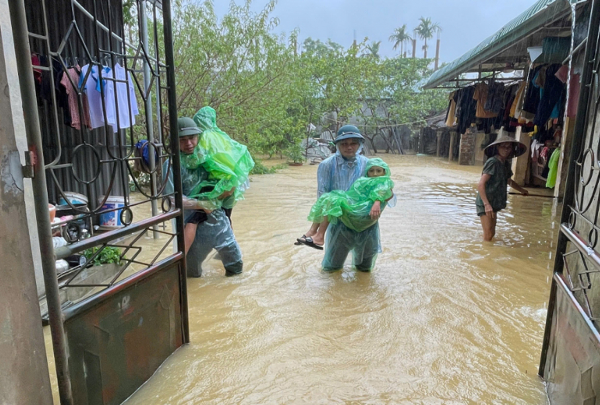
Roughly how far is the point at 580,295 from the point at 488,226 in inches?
138

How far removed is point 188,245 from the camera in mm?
3961

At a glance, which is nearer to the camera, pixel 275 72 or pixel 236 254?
pixel 236 254

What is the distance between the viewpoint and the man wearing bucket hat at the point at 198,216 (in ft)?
12.2

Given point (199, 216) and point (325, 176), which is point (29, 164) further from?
point (325, 176)

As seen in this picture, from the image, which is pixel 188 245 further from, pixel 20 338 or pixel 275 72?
pixel 275 72

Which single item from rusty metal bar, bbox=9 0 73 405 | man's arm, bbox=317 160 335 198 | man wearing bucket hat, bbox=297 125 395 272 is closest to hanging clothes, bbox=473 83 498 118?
man wearing bucket hat, bbox=297 125 395 272

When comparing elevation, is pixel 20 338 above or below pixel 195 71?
below

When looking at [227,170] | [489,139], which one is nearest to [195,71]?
[227,170]

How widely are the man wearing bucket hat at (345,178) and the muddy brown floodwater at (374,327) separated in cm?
39

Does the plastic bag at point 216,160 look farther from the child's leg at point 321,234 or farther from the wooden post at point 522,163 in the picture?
the wooden post at point 522,163

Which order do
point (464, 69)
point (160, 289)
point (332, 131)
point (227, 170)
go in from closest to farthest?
1. point (160, 289)
2. point (227, 170)
3. point (464, 69)
4. point (332, 131)

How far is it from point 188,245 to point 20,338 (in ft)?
7.75

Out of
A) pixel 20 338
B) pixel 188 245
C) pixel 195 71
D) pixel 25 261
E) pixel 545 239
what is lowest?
pixel 545 239

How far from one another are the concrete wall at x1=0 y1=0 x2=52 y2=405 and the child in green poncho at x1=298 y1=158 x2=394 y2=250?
8.25 feet
